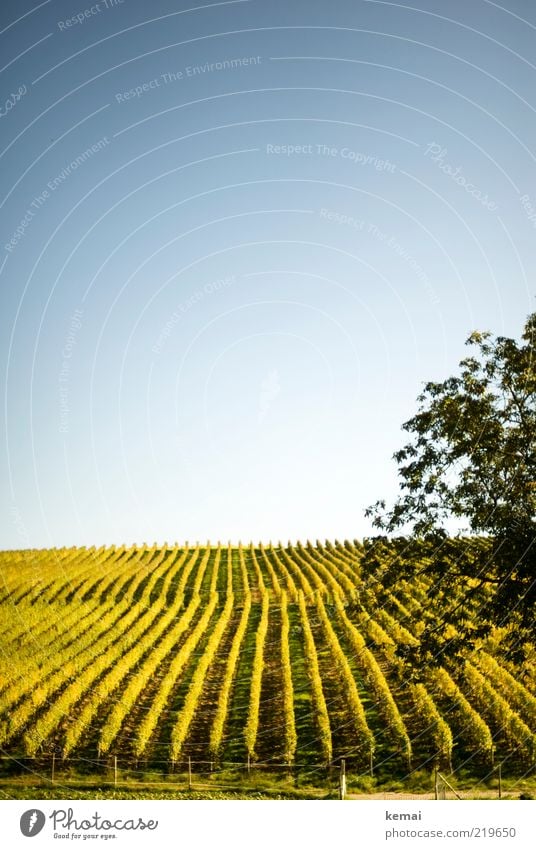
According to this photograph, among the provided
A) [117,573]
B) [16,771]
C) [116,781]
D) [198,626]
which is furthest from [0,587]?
[116,781]

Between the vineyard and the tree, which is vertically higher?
the tree

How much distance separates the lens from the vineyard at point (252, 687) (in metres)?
17.5

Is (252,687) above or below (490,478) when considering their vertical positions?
below

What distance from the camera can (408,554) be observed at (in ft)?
41.8

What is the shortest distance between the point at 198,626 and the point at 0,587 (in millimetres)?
14640

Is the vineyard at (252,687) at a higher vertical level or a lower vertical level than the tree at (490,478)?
lower

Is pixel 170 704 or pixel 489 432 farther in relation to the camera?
pixel 170 704

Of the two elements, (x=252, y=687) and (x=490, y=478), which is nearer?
(x=490, y=478)

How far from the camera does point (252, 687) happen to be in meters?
A: 21.2

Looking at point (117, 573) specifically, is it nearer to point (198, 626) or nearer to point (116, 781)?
point (198, 626)

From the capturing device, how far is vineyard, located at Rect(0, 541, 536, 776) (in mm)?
17547

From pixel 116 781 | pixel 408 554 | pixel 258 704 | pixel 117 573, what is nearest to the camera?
pixel 408 554
